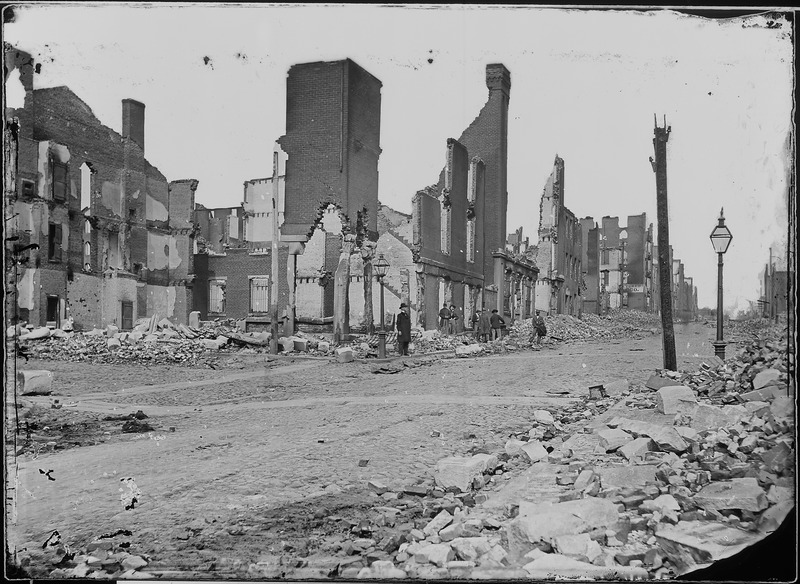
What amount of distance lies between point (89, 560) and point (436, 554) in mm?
2484

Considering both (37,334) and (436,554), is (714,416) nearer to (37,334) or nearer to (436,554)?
(436,554)

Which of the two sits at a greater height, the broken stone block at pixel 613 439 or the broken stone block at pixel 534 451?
the broken stone block at pixel 613 439

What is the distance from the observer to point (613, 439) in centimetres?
411

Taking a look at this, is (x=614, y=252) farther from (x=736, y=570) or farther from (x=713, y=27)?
(x=736, y=570)

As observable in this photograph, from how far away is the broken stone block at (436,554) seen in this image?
3814mm

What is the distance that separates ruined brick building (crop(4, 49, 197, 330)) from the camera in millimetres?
4336

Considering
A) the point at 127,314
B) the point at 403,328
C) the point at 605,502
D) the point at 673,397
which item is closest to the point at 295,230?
the point at 403,328

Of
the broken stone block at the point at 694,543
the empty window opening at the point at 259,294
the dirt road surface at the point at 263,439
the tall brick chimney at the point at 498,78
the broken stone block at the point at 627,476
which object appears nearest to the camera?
the broken stone block at the point at 694,543

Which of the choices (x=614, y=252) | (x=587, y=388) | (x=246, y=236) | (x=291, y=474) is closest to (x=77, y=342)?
(x=246, y=236)

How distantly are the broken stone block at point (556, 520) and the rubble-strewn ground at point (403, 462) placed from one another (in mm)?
14

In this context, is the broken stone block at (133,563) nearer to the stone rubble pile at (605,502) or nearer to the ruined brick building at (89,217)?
the stone rubble pile at (605,502)

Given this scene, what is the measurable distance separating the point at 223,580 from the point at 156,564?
1.63 feet

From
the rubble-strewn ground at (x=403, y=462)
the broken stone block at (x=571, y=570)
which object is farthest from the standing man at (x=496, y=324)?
the broken stone block at (x=571, y=570)

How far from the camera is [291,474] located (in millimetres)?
4145
